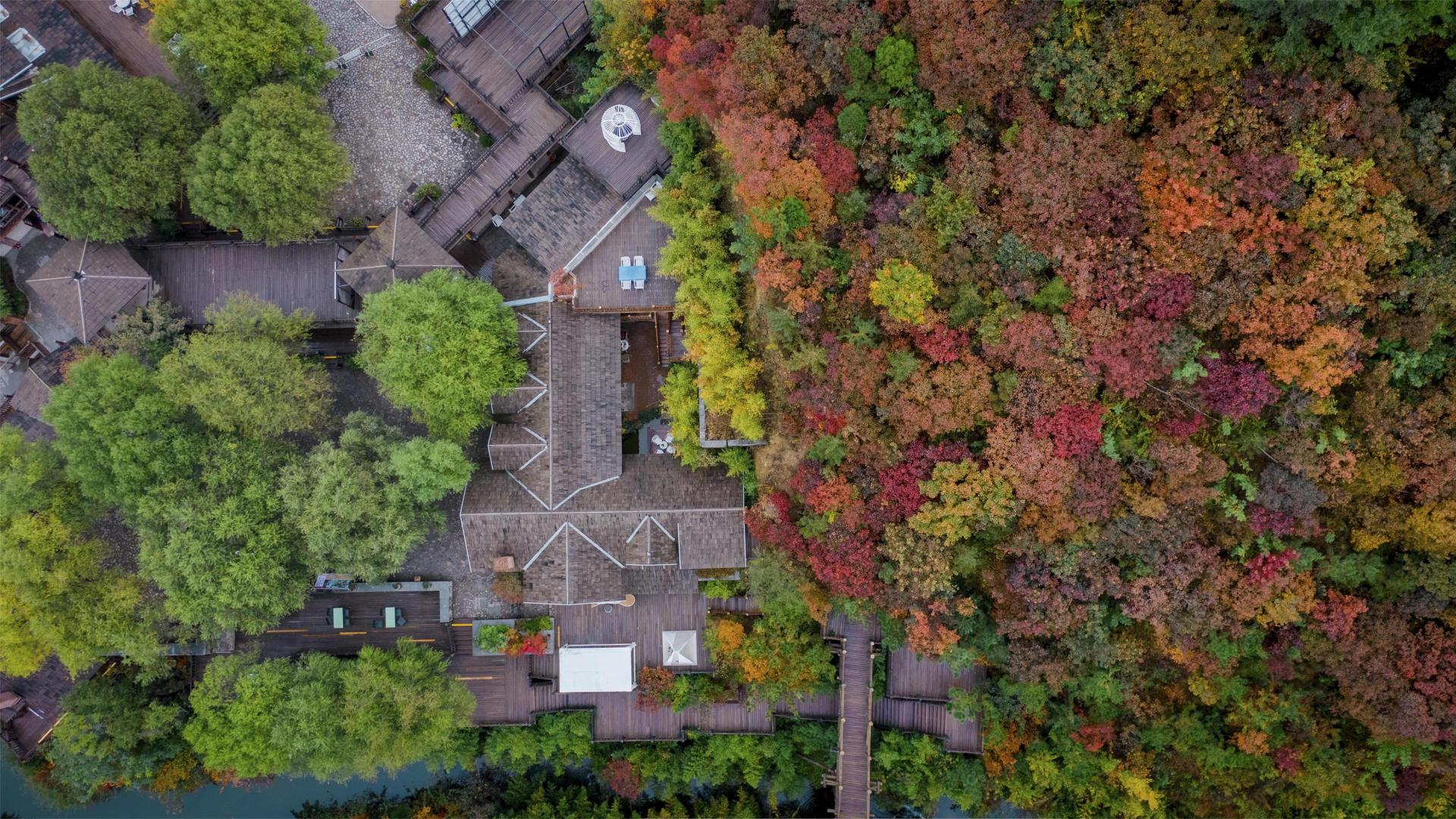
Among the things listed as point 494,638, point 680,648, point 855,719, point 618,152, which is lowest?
point 855,719

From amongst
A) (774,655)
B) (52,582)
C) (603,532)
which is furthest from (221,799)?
(774,655)

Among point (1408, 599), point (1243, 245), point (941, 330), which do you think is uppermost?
point (1243, 245)

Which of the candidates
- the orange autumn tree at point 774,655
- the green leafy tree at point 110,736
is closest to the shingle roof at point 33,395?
the green leafy tree at point 110,736

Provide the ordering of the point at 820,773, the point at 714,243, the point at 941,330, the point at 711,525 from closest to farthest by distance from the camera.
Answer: the point at 941,330
the point at 714,243
the point at 711,525
the point at 820,773

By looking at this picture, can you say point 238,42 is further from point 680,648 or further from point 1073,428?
point 1073,428

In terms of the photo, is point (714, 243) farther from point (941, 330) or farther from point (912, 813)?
point (912, 813)

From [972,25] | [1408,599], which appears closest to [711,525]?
[972,25]

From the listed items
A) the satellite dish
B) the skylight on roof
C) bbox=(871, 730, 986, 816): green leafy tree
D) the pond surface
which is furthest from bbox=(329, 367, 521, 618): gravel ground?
bbox=(871, 730, 986, 816): green leafy tree
